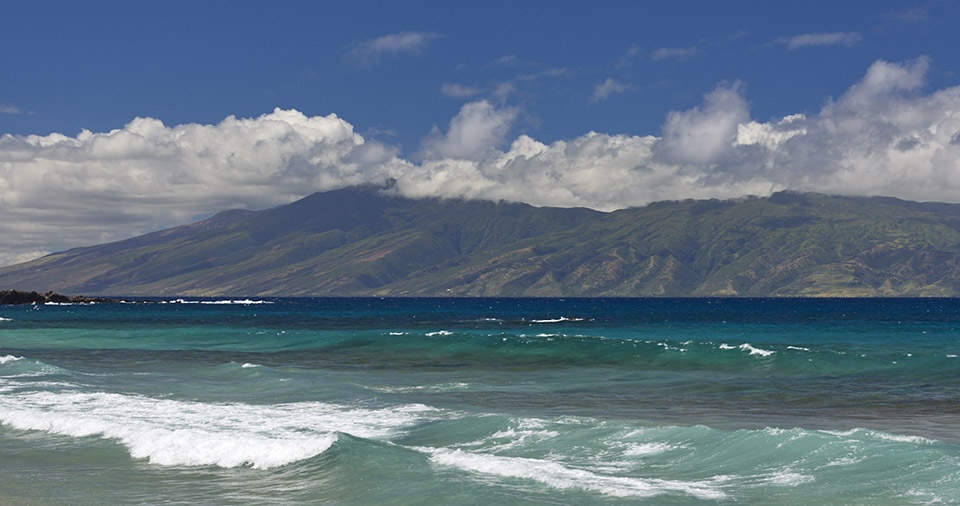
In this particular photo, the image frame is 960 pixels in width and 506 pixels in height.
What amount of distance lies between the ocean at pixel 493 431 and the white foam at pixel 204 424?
0.10m

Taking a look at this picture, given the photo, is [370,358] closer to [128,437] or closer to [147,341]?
[147,341]

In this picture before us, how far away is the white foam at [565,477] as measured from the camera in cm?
2141

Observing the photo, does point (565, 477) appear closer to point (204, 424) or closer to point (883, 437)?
point (883, 437)

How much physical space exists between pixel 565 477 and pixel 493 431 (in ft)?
23.2

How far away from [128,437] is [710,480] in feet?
56.7

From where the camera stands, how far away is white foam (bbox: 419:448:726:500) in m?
21.4

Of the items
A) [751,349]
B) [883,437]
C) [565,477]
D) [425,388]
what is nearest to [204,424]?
[565,477]

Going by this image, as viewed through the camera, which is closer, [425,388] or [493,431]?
[493,431]

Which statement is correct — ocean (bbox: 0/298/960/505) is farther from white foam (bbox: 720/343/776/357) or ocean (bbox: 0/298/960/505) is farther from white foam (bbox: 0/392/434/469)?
white foam (bbox: 720/343/776/357)

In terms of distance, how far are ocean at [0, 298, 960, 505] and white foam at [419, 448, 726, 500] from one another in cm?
7

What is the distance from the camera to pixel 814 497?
20797 mm

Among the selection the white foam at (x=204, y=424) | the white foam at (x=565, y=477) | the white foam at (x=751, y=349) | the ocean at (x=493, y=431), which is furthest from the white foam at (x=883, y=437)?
the white foam at (x=751, y=349)

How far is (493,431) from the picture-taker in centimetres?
2962

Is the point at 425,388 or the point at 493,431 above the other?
A: the point at 493,431
